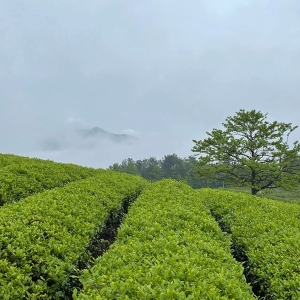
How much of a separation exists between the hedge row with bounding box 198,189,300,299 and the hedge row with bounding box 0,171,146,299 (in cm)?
338

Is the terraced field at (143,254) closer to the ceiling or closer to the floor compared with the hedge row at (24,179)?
closer to the floor

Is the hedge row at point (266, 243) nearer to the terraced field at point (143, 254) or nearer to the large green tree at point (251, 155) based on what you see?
the terraced field at point (143, 254)

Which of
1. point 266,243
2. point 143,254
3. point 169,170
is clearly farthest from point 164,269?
point 169,170

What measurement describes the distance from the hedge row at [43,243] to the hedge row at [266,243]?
11.1 feet

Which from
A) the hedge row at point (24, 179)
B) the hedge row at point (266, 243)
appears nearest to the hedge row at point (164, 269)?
the hedge row at point (266, 243)

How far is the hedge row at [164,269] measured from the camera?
3148mm

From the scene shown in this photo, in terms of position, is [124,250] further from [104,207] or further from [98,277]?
[104,207]

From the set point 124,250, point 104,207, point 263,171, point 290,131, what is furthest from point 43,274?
point 290,131

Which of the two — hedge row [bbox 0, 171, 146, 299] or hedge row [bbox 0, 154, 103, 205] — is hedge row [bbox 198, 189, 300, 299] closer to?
hedge row [bbox 0, 171, 146, 299]

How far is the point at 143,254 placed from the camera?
4383mm

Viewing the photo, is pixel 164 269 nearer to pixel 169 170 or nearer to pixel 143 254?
pixel 143 254

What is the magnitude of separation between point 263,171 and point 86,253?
22.4m

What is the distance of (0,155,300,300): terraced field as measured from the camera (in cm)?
343

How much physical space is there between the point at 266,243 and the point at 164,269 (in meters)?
3.22
